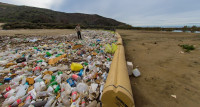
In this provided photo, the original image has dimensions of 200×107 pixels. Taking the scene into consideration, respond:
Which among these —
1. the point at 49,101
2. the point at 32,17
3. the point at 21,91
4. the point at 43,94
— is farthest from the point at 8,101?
the point at 32,17

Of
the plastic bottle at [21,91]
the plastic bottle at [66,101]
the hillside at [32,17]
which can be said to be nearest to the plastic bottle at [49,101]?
the plastic bottle at [66,101]

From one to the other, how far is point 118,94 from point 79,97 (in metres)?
0.65

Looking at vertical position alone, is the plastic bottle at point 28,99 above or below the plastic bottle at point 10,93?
below

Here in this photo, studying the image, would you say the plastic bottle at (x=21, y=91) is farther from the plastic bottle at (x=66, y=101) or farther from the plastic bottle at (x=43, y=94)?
the plastic bottle at (x=66, y=101)

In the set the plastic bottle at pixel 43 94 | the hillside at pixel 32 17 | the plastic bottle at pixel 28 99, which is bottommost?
the plastic bottle at pixel 28 99

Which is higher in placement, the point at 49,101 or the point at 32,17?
the point at 32,17

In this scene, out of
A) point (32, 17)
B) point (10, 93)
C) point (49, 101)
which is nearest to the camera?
point (49, 101)

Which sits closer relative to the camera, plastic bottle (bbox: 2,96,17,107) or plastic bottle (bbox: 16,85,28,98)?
plastic bottle (bbox: 2,96,17,107)

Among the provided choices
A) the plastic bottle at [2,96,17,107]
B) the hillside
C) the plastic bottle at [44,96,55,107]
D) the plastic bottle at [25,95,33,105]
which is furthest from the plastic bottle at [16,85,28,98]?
the hillside

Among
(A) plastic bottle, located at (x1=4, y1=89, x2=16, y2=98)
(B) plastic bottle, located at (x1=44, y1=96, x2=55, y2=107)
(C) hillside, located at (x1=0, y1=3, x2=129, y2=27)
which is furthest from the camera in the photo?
(C) hillside, located at (x1=0, y1=3, x2=129, y2=27)

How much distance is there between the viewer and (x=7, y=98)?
1.20m

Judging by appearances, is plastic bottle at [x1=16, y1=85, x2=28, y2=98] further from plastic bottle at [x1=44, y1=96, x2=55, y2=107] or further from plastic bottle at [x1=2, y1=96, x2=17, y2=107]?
plastic bottle at [x1=44, y1=96, x2=55, y2=107]

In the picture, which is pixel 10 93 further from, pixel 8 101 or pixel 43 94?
pixel 43 94

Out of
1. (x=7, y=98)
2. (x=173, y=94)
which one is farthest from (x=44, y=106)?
(x=173, y=94)
